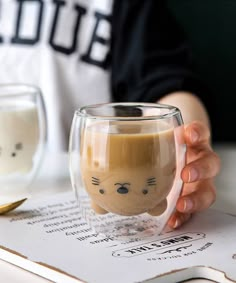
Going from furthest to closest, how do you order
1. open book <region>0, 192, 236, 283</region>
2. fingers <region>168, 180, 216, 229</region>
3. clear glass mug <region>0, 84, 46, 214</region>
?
1. clear glass mug <region>0, 84, 46, 214</region>
2. fingers <region>168, 180, 216, 229</region>
3. open book <region>0, 192, 236, 283</region>

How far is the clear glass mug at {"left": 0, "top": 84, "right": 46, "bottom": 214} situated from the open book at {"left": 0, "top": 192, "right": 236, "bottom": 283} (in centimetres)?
12

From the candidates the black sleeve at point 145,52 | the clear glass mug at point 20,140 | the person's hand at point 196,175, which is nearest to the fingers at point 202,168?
the person's hand at point 196,175

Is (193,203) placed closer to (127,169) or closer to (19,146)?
(127,169)

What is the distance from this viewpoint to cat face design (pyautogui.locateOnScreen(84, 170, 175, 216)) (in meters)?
0.48

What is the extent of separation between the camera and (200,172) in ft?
1.79

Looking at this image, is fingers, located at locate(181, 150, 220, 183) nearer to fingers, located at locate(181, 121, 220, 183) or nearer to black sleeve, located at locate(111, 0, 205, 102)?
fingers, located at locate(181, 121, 220, 183)

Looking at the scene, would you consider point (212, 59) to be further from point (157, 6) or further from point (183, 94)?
point (183, 94)

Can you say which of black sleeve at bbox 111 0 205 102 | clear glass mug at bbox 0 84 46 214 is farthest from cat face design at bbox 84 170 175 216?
black sleeve at bbox 111 0 205 102

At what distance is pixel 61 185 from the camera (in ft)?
2.24

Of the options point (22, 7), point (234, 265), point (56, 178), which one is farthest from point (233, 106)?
point (234, 265)

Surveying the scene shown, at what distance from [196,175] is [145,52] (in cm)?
50

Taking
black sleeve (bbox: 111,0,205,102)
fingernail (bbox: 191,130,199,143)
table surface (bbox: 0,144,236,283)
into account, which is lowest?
table surface (bbox: 0,144,236,283)

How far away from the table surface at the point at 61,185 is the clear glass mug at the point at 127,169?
8cm

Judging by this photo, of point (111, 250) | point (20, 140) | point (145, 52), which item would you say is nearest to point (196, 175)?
point (111, 250)
